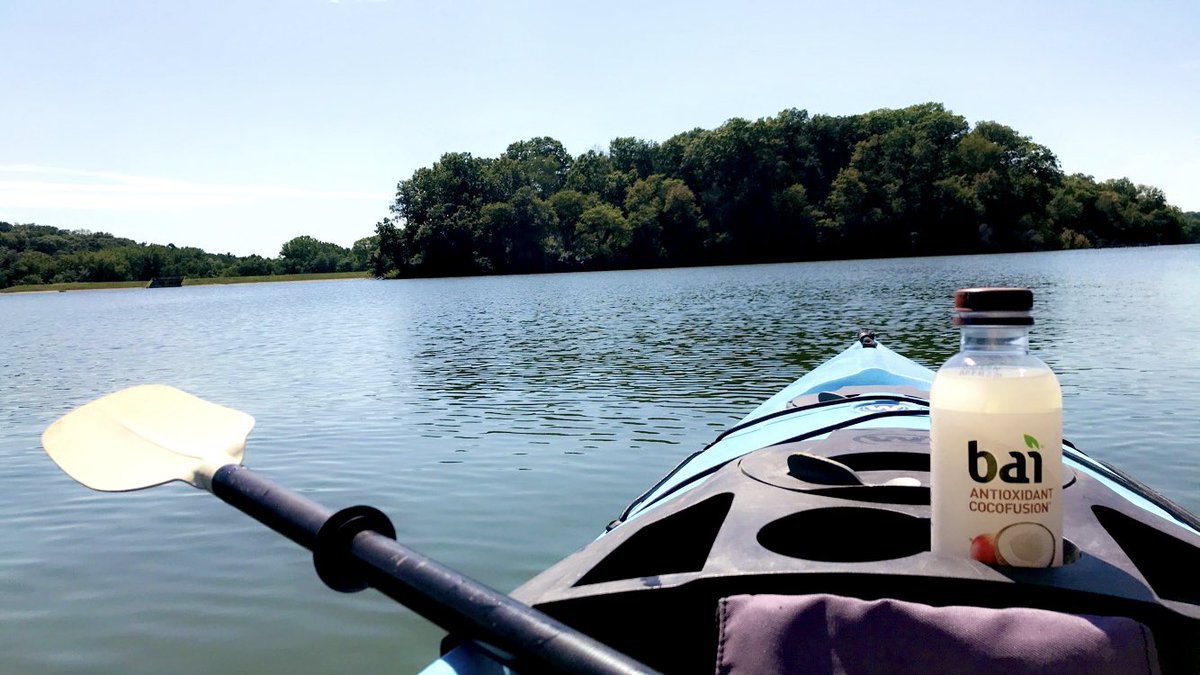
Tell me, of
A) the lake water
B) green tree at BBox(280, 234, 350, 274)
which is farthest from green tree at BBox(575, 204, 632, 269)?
the lake water

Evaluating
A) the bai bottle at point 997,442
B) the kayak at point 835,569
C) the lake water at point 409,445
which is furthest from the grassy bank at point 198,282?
the bai bottle at point 997,442

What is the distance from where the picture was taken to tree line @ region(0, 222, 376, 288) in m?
96.7

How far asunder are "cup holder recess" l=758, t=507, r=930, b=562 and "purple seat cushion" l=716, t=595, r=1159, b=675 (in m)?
0.48

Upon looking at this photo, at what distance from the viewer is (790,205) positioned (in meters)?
74.2

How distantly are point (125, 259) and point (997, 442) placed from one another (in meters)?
111

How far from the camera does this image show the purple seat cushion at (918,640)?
55.2 inches

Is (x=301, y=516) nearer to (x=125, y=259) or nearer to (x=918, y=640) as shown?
(x=918, y=640)

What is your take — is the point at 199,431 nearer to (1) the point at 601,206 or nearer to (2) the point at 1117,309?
(2) the point at 1117,309

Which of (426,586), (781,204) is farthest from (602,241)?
(426,586)

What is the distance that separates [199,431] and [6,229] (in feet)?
430

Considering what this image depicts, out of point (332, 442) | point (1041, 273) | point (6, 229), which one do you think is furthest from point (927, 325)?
point (6, 229)

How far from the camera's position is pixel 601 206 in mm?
80375

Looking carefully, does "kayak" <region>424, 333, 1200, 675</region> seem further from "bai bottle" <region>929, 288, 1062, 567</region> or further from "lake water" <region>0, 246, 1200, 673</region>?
"lake water" <region>0, 246, 1200, 673</region>

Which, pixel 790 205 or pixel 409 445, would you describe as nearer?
pixel 409 445
